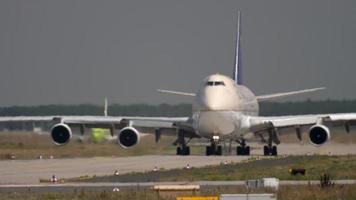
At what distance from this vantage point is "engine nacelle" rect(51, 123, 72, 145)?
205ft

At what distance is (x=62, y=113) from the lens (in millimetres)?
86125

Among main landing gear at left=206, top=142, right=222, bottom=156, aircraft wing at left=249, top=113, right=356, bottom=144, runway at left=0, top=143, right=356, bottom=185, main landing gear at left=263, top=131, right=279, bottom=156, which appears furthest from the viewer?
main landing gear at left=263, top=131, right=279, bottom=156

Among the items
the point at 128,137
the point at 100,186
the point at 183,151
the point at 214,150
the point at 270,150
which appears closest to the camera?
the point at 100,186

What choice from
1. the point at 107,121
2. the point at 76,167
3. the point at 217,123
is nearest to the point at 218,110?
the point at 217,123

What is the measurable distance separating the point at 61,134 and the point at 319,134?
14699mm

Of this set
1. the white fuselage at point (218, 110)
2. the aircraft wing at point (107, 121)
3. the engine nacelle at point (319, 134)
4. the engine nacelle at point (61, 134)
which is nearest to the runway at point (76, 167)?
the white fuselage at point (218, 110)

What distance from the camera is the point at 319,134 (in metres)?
61.8

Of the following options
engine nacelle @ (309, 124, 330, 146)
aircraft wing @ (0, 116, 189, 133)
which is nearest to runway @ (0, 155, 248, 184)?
aircraft wing @ (0, 116, 189, 133)

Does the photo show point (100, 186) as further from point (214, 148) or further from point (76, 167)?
point (214, 148)

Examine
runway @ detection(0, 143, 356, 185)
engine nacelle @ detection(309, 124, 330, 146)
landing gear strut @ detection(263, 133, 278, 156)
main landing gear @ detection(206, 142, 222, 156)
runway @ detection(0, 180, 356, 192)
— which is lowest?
runway @ detection(0, 180, 356, 192)

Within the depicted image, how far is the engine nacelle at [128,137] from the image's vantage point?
62812 millimetres

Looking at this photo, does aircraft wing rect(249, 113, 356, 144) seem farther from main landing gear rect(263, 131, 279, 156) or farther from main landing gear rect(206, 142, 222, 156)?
main landing gear rect(206, 142, 222, 156)

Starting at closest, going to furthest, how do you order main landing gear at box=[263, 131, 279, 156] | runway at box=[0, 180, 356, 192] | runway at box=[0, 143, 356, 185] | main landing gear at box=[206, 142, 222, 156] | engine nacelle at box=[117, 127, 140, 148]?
runway at box=[0, 180, 356, 192], runway at box=[0, 143, 356, 185], main landing gear at box=[206, 142, 222, 156], main landing gear at box=[263, 131, 279, 156], engine nacelle at box=[117, 127, 140, 148]

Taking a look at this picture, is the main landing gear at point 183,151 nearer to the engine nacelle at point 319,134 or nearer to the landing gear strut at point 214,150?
the landing gear strut at point 214,150
